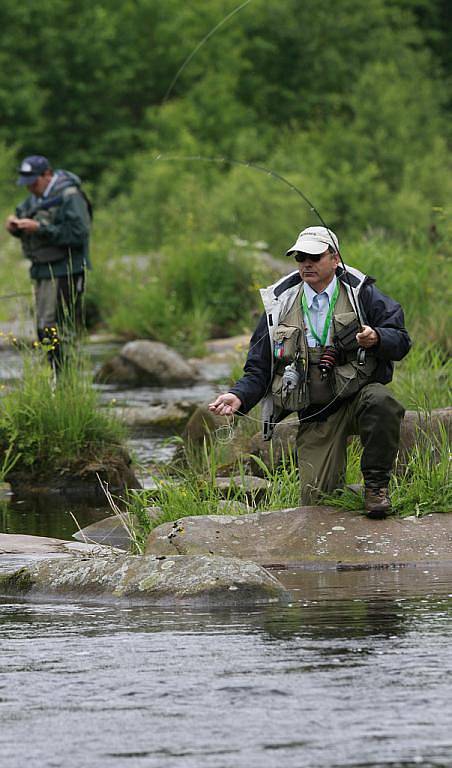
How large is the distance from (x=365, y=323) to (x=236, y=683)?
216 centimetres

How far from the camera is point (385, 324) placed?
6121 mm

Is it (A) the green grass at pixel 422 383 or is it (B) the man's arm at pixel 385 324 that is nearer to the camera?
(B) the man's arm at pixel 385 324

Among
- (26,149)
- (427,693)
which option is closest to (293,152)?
(26,149)

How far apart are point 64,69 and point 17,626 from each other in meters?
28.2

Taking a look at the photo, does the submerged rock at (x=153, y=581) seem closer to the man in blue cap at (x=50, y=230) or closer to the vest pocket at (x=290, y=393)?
the vest pocket at (x=290, y=393)

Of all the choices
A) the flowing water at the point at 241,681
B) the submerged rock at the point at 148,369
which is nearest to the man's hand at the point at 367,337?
the flowing water at the point at 241,681

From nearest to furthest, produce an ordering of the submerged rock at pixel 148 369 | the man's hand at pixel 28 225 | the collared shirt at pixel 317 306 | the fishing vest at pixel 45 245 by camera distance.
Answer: the collared shirt at pixel 317 306, the man's hand at pixel 28 225, the fishing vest at pixel 45 245, the submerged rock at pixel 148 369

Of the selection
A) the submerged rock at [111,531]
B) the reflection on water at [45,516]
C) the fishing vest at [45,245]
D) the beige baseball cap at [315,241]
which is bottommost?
the reflection on water at [45,516]

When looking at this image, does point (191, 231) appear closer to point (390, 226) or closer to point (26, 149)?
point (390, 226)

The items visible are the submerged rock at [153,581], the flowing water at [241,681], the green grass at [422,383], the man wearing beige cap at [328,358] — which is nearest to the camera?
the flowing water at [241,681]

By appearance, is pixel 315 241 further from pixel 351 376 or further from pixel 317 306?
pixel 351 376

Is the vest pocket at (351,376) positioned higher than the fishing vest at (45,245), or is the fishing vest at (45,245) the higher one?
the fishing vest at (45,245)

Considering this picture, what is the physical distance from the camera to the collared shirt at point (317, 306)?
6285 mm

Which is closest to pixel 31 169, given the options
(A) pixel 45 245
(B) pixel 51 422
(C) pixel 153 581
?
(A) pixel 45 245
